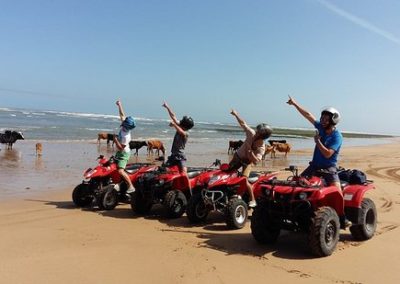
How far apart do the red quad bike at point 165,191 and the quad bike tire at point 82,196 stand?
127 centimetres

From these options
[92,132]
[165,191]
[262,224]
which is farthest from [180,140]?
[92,132]

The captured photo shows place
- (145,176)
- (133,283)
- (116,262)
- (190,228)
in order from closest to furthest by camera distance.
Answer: (133,283), (116,262), (190,228), (145,176)

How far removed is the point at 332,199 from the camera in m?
6.58

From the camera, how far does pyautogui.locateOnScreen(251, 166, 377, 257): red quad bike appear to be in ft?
20.0

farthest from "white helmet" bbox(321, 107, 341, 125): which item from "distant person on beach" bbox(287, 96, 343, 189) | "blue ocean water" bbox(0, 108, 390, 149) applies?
"blue ocean water" bbox(0, 108, 390, 149)

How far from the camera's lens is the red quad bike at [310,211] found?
6082mm

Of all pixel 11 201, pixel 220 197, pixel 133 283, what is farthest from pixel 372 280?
pixel 11 201

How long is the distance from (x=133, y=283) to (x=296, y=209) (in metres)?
2.51

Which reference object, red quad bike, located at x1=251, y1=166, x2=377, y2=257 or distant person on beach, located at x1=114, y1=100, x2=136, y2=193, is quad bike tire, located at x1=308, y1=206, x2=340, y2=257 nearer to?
red quad bike, located at x1=251, y1=166, x2=377, y2=257

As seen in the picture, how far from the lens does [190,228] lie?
26.0ft

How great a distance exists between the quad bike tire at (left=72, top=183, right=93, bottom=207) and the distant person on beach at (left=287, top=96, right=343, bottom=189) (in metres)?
5.02

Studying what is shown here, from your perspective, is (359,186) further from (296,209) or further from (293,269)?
(293,269)

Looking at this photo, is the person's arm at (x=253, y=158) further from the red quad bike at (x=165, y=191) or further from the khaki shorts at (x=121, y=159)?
the khaki shorts at (x=121, y=159)

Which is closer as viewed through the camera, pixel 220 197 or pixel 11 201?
pixel 220 197
